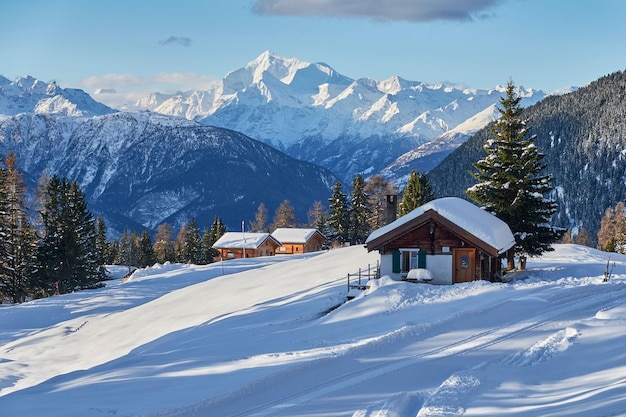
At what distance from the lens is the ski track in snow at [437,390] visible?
15914 mm

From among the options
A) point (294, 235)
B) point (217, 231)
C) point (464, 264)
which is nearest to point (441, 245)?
point (464, 264)

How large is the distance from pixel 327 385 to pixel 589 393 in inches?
257

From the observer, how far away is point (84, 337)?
36938mm

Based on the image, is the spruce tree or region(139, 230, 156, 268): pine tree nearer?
the spruce tree

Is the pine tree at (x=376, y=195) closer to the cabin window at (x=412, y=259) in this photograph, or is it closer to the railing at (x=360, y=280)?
the railing at (x=360, y=280)

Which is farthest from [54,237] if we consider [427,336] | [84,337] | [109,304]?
[427,336]

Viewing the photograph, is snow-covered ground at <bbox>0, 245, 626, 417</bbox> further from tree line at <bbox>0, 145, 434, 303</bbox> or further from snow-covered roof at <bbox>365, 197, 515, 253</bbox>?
tree line at <bbox>0, 145, 434, 303</bbox>

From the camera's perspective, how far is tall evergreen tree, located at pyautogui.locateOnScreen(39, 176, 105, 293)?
63781 millimetres

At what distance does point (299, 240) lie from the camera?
102688mm

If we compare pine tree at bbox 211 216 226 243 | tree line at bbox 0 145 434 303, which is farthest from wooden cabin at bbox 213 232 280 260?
tree line at bbox 0 145 434 303

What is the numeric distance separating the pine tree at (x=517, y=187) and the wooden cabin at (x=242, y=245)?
61.6 meters

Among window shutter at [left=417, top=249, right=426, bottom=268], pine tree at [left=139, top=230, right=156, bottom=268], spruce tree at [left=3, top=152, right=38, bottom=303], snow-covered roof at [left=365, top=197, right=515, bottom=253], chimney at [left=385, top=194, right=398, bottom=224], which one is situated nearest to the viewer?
snow-covered roof at [left=365, top=197, right=515, bottom=253]

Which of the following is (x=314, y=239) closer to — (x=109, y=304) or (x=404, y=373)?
(x=109, y=304)

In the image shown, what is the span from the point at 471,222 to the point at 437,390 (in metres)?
19.8
